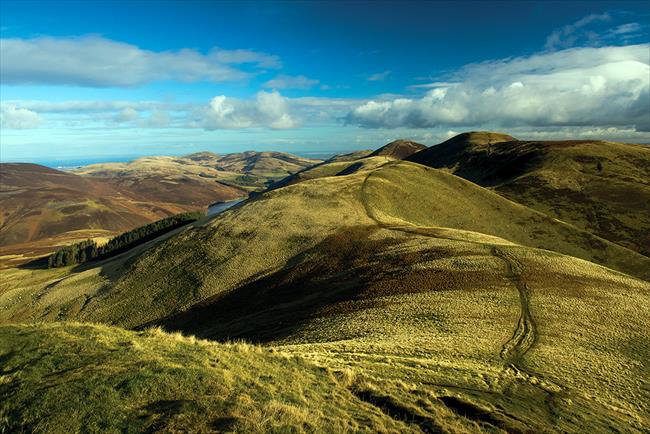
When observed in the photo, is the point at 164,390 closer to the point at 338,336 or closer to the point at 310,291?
the point at 338,336

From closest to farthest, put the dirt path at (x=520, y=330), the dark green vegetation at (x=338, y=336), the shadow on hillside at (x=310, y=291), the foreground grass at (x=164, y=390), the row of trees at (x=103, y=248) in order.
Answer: the foreground grass at (x=164, y=390) → the dark green vegetation at (x=338, y=336) → the dirt path at (x=520, y=330) → the shadow on hillside at (x=310, y=291) → the row of trees at (x=103, y=248)

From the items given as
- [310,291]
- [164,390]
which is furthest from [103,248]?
[164,390]

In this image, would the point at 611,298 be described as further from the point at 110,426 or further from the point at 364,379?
the point at 110,426

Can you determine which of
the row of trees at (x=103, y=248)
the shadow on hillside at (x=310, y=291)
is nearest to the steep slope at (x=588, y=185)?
the shadow on hillside at (x=310, y=291)

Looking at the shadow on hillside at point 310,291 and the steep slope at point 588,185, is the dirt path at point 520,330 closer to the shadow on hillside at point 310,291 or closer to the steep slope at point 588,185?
the shadow on hillside at point 310,291

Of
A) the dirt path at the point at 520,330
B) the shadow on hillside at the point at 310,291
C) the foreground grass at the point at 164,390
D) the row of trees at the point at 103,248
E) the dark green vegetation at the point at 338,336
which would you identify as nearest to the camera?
the foreground grass at the point at 164,390

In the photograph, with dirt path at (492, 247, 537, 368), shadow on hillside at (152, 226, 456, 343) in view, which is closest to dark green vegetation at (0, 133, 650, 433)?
dirt path at (492, 247, 537, 368)

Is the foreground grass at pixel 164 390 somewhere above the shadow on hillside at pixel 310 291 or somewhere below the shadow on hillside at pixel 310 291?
above
